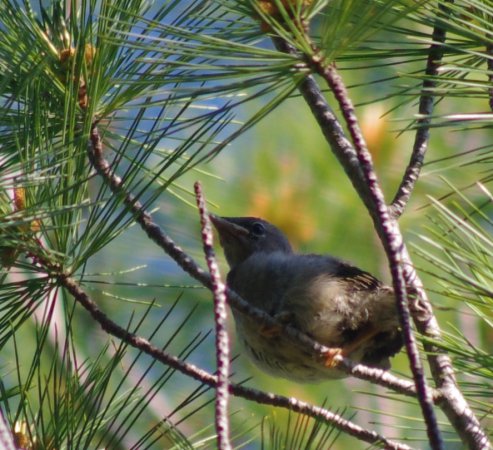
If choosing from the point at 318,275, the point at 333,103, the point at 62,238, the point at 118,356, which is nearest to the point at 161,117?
the point at 62,238

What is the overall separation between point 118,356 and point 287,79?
750mm

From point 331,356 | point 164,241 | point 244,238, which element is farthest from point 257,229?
point 164,241

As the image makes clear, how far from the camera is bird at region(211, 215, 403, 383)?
3.08m

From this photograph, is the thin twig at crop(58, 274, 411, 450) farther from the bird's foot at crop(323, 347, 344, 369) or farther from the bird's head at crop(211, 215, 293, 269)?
the bird's head at crop(211, 215, 293, 269)

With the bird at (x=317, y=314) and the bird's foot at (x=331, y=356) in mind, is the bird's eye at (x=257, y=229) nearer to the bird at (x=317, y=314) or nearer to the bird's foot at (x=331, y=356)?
the bird at (x=317, y=314)

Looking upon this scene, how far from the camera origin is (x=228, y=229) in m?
4.02

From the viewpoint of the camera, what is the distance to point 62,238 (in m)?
2.33

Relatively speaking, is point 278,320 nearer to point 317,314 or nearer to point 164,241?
point 317,314

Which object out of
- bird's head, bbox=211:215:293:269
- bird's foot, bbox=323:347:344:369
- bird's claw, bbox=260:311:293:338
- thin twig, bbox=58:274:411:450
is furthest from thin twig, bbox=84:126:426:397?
bird's head, bbox=211:215:293:269

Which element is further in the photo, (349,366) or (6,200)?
(349,366)

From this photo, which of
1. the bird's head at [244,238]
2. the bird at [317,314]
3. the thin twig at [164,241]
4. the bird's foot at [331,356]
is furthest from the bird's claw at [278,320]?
the bird's head at [244,238]

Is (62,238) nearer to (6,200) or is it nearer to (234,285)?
(6,200)

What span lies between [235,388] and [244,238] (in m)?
1.73

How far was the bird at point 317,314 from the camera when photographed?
308 centimetres
